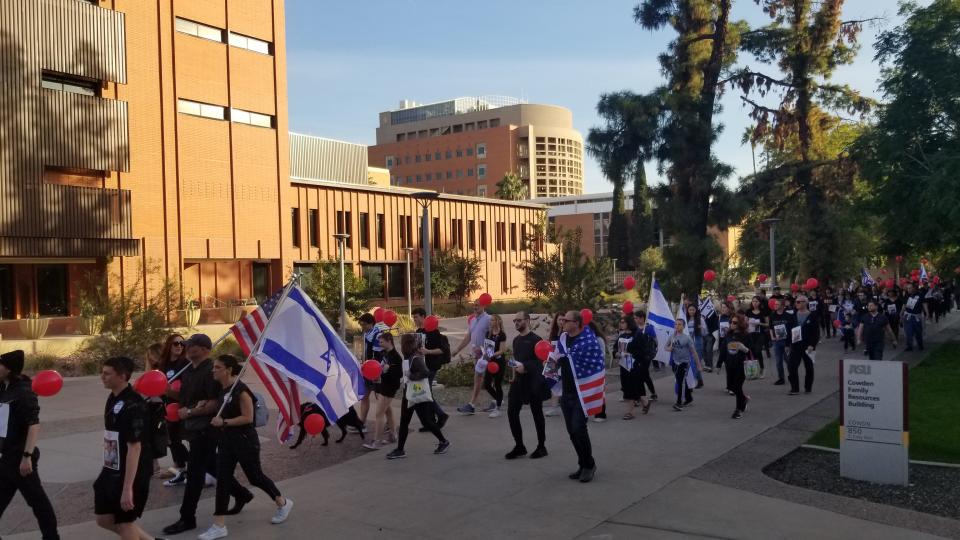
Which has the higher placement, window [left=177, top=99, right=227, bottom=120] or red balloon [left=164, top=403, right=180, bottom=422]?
window [left=177, top=99, right=227, bottom=120]

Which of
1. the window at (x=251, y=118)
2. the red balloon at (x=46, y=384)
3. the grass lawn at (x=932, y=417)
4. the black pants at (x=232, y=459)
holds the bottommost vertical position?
the grass lawn at (x=932, y=417)

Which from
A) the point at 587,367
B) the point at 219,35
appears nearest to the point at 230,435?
the point at 587,367

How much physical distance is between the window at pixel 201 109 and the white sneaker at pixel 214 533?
29254 mm

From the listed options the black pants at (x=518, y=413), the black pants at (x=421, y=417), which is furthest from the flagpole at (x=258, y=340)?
the black pants at (x=518, y=413)

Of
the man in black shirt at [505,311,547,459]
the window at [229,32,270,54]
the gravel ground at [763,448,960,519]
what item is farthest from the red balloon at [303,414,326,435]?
the window at [229,32,270,54]

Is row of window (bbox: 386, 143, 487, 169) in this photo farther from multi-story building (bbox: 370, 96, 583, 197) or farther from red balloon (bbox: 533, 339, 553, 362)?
red balloon (bbox: 533, 339, 553, 362)

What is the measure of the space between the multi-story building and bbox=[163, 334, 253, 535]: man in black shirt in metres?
104

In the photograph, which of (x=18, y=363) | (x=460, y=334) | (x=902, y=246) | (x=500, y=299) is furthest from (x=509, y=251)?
(x=18, y=363)

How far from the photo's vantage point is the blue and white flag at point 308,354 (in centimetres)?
768

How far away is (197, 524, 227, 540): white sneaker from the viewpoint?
6.59m

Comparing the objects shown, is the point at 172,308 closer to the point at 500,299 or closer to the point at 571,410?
the point at 571,410

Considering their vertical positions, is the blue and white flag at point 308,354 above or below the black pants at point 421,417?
above

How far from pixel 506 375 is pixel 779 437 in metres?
6.77

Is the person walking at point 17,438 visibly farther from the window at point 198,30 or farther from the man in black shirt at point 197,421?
the window at point 198,30
